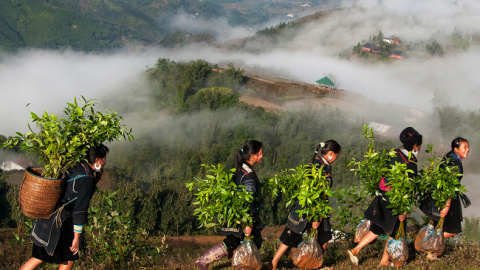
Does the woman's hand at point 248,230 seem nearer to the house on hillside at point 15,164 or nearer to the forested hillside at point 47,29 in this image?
the house on hillside at point 15,164

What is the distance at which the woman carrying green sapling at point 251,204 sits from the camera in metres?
3.94

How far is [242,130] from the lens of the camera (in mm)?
38156

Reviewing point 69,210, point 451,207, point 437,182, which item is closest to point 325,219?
point 437,182

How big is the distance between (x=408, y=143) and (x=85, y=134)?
11.7 feet

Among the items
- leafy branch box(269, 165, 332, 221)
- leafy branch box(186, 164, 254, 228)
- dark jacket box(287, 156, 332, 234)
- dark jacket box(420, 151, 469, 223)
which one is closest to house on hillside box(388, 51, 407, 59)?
dark jacket box(420, 151, 469, 223)

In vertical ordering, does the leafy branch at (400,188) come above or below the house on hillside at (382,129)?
above

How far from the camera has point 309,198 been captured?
391 centimetres

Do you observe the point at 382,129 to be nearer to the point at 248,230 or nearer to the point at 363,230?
the point at 363,230

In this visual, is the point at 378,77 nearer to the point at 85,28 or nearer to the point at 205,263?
the point at 205,263

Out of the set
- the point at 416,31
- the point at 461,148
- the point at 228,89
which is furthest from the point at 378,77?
the point at 461,148

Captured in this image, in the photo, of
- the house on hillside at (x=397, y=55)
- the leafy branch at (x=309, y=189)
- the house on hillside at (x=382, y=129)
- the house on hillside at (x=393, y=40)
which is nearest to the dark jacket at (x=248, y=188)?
the leafy branch at (x=309, y=189)

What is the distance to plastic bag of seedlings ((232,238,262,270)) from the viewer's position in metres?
3.91

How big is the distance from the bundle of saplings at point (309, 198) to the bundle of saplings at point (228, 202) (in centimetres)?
56

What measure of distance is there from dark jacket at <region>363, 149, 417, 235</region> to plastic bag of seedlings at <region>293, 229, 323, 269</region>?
846 millimetres
